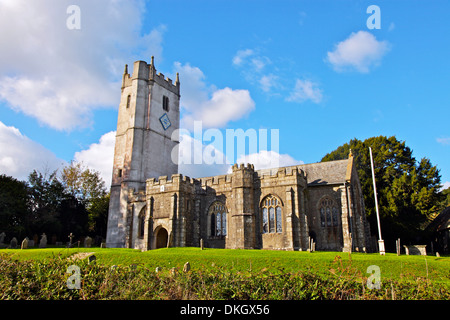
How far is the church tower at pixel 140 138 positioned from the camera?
123 ft

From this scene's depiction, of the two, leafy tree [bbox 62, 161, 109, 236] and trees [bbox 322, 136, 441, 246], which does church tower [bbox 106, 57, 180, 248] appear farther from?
trees [bbox 322, 136, 441, 246]

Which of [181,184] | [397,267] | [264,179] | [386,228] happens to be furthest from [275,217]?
[386,228]

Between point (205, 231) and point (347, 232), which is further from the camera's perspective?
point (205, 231)

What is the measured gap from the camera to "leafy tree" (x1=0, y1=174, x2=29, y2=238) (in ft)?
118

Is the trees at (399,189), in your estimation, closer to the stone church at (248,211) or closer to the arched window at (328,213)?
the stone church at (248,211)

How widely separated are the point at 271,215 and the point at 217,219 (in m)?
5.45

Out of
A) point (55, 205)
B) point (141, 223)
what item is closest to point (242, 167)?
point (141, 223)

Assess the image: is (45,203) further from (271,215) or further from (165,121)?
(271,215)

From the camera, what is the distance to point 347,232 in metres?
27.5

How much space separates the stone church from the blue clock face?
821cm

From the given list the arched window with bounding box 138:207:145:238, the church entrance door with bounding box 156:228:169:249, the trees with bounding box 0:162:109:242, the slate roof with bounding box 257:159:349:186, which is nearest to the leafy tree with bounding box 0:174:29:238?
the trees with bounding box 0:162:109:242

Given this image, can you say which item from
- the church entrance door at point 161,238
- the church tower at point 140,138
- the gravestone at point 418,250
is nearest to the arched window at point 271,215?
the church entrance door at point 161,238

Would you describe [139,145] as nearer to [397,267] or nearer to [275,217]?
[275,217]
